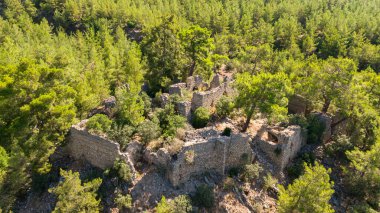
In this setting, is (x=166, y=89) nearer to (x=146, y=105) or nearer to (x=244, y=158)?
(x=146, y=105)

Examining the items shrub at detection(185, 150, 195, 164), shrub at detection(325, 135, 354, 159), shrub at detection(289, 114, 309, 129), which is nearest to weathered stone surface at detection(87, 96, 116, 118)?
shrub at detection(185, 150, 195, 164)

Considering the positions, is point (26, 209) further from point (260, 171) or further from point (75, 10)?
point (75, 10)

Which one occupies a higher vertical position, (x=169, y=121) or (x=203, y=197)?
(x=169, y=121)

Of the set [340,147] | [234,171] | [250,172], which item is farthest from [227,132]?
[340,147]

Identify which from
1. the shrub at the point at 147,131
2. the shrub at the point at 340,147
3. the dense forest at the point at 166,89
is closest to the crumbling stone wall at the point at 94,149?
the dense forest at the point at 166,89

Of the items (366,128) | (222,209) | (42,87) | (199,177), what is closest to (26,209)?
(42,87)

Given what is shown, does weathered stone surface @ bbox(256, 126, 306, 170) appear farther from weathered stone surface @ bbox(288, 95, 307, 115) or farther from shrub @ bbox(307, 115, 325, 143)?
weathered stone surface @ bbox(288, 95, 307, 115)
